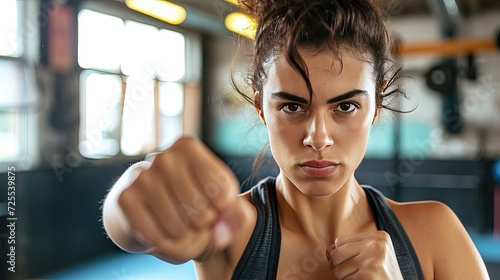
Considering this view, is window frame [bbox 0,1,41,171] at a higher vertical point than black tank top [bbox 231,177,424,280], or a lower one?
higher

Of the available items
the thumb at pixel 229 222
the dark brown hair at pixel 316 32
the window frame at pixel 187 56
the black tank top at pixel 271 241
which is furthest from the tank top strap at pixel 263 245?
the window frame at pixel 187 56

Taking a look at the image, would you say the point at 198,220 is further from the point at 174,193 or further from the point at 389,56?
the point at 389,56

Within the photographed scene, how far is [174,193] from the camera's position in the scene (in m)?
0.26

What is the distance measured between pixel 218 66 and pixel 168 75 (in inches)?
24.7

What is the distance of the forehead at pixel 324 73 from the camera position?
0.42 meters

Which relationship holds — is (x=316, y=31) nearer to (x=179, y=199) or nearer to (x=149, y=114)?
(x=179, y=199)

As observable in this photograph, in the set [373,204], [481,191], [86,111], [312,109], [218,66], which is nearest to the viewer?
[312,109]

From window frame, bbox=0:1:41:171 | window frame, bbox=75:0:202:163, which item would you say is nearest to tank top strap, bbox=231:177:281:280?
window frame, bbox=75:0:202:163

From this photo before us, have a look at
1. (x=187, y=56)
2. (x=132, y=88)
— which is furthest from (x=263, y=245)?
(x=187, y=56)

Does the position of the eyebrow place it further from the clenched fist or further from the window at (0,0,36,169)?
the window at (0,0,36,169)

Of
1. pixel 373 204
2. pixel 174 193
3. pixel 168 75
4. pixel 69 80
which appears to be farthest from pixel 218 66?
pixel 174 193

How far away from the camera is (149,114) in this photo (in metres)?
1.24

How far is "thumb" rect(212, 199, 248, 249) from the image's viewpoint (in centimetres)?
26

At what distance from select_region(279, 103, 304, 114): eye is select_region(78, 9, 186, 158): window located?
0.52 ft
